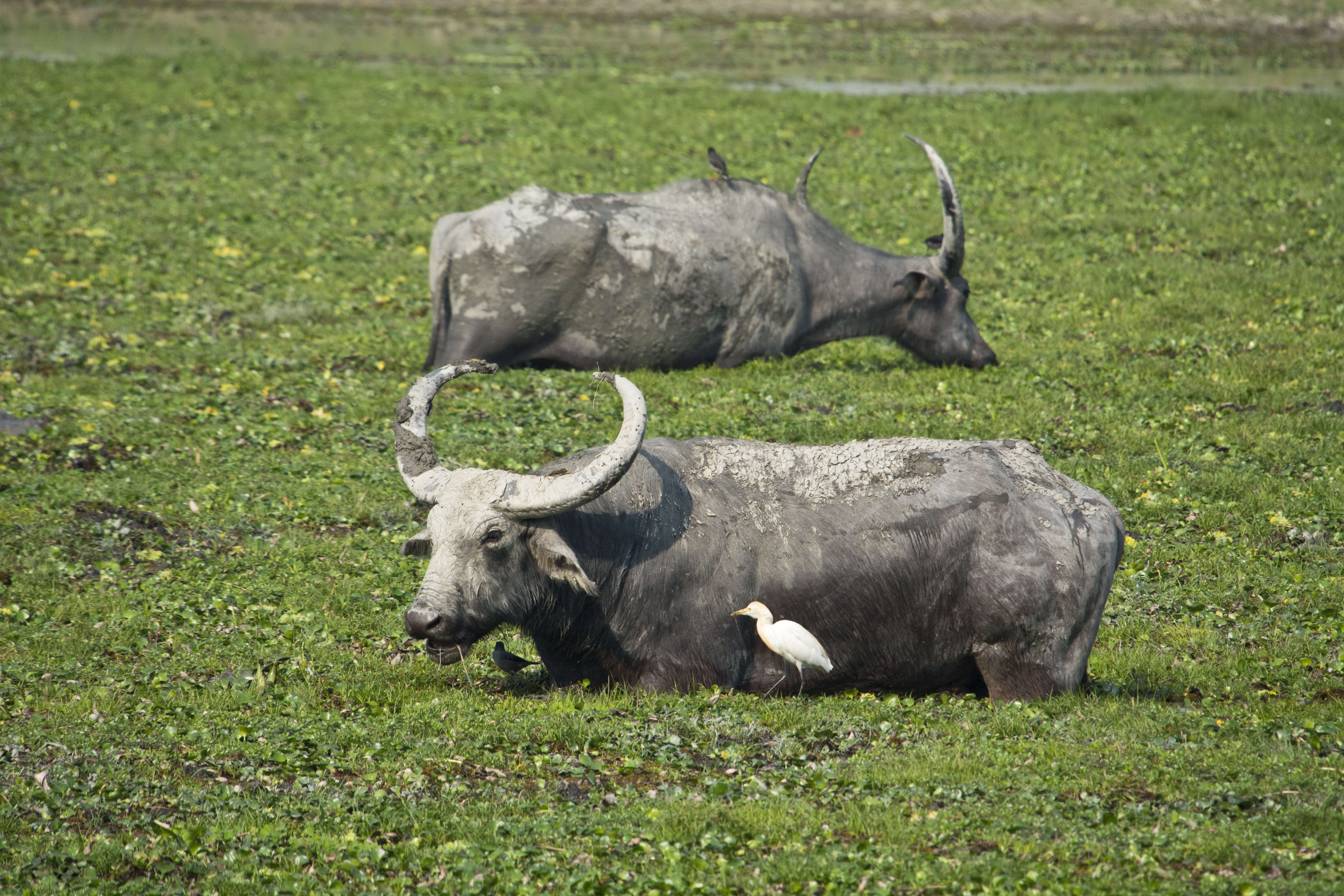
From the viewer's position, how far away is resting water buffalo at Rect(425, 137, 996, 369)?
54.0 ft

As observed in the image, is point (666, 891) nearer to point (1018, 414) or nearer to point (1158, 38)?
point (1018, 414)

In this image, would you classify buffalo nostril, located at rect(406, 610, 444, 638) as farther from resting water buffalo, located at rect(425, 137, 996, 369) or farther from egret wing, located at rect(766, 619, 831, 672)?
resting water buffalo, located at rect(425, 137, 996, 369)

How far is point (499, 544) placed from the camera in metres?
8.52

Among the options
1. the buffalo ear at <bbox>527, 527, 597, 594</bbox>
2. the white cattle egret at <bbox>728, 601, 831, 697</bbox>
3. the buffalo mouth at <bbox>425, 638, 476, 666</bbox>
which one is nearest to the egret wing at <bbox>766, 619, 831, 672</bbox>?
the white cattle egret at <bbox>728, 601, 831, 697</bbox>

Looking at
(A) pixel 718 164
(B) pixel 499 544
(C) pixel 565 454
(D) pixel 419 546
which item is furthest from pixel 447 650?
(A) pixel 718 164

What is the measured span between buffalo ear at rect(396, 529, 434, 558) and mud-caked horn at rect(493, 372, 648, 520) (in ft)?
1.87

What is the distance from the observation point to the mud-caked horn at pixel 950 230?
17.0 metres

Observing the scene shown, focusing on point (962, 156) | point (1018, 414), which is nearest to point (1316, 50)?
point (962, 156)

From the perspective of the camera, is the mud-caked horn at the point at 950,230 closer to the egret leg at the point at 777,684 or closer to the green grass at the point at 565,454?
the green grass at the point at 565,454

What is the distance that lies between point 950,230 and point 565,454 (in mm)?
6825

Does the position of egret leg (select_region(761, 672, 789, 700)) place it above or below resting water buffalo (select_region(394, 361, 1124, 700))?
below

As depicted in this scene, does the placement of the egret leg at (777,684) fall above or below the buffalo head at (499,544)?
below

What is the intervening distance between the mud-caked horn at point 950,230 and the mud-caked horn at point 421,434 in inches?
364

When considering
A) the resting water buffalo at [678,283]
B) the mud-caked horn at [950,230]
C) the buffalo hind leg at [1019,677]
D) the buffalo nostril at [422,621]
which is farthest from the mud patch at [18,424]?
the mud-caked horn at [950,230]
